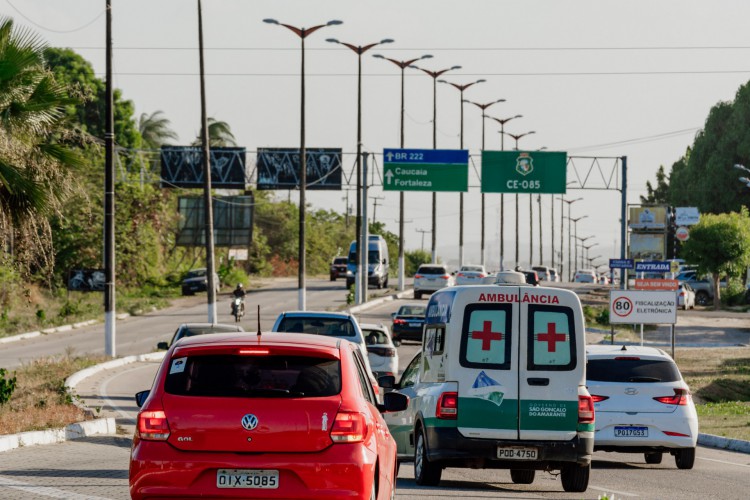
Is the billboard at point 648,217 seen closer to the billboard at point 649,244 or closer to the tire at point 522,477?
the billboard at point 649,244

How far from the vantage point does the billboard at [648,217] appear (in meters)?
103

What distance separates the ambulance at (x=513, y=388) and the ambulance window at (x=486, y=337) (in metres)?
0.01

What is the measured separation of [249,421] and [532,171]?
2170 inches

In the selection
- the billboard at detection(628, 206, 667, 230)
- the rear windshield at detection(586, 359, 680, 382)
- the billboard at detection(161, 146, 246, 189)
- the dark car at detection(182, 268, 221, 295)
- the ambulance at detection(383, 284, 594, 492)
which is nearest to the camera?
the ambulance at detection(383, 284, 594, 492)

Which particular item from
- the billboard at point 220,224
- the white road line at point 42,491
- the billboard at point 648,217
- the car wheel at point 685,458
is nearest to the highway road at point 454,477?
the white road line at point 42,491

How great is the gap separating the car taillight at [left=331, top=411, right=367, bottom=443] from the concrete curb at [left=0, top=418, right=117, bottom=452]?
9.87 meters

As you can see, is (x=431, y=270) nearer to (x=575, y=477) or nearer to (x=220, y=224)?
(x=220, y=224)

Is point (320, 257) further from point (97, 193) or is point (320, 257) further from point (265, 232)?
point (97, 193)

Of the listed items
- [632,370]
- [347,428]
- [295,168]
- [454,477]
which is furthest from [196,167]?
[347,428]

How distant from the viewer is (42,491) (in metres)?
13.2

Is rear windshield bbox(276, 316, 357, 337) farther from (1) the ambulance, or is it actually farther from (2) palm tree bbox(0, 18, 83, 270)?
(1) the ambulance

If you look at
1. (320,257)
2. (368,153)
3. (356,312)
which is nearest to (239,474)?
(356,312)

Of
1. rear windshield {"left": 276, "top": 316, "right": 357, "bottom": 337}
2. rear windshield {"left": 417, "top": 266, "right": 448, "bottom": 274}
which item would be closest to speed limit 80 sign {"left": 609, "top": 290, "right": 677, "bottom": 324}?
rear windshield {"left": 276, "top": 316, "right": 357, "bottom": 337}

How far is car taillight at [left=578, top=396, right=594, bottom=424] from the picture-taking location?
47.8ft
